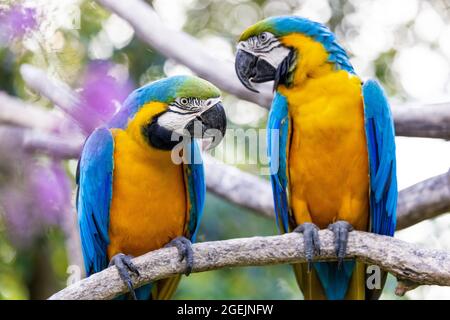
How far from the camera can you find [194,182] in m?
1.99

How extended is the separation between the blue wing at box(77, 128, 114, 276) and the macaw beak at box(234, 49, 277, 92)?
461mm

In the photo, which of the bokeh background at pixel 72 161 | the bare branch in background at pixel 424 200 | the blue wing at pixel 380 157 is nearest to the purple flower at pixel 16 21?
the bokeh background at pixel 72 161

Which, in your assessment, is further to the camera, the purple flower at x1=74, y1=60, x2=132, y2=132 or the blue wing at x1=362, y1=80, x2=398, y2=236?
the purple flower at x1=74, y1=60, x2=132, y2=132

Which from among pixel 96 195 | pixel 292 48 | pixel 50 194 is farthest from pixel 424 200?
pixel 50 194

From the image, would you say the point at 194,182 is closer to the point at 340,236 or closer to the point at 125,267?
the point at 125,267

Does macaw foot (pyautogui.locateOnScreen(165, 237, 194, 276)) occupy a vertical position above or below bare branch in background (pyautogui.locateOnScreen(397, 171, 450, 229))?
below

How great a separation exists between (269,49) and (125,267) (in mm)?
786

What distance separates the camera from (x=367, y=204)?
1964 mm

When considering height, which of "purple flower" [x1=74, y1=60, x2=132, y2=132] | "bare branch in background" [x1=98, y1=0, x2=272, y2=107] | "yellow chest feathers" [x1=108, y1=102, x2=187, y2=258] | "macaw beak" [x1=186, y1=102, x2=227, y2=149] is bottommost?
"yellow chest feathers" [x1=108, y1=102, x2=187, y2=258]

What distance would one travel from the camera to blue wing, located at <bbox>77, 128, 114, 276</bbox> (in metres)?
1.90

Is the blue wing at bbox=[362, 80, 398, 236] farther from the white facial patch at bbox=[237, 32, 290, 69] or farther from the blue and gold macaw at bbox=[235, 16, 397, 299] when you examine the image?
the white facial patch at bbox=[237, 32, 290, 69]

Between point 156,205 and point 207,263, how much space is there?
282 millimetres

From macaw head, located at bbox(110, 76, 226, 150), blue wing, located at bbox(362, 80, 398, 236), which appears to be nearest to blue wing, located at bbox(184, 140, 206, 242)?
macaw head, located at bbox(110, 76, 226, 150)
